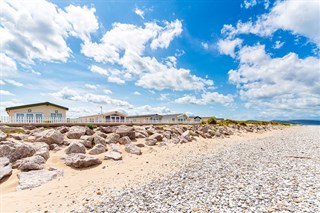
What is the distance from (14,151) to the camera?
1122 centimetres

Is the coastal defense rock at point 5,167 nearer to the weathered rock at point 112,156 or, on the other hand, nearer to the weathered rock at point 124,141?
the weathered rock at point 112,156

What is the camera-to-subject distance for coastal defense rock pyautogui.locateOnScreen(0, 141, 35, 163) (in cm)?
1098

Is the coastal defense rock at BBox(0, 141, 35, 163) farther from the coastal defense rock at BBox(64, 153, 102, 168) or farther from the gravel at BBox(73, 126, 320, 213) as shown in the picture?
the gravel at BBox(73, 126, 320, 213)

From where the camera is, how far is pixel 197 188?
7.45m

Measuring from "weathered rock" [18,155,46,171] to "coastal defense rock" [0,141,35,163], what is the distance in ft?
2.93

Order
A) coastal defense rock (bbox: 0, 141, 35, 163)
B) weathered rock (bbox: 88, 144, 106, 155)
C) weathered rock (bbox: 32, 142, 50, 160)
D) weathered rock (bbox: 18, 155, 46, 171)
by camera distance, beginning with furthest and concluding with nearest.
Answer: weathered rock (bbox: 88, 144, 106, 155) < weathered rock (bbox: 32, 142, 50, 160) < coastal defense rock (bbox: 0, 141, 35, 163) < weathered rock (bbox: 18, 155, 46, 171)

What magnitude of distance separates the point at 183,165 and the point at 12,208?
316 inches

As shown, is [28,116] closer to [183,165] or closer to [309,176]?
[183,165]

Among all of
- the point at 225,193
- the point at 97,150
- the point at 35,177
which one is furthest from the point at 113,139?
the point at 225,193

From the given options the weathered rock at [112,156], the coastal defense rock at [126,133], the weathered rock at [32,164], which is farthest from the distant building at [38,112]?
the weathered rock at [32,164]

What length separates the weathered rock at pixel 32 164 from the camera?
10023 mm

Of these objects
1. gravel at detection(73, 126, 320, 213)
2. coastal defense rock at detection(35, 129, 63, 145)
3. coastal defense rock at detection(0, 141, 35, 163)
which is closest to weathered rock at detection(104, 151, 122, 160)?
coastal defense rock at detection(35, 129, 63, 145)

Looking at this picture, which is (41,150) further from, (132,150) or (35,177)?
(132,150)

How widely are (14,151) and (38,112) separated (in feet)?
82.1
